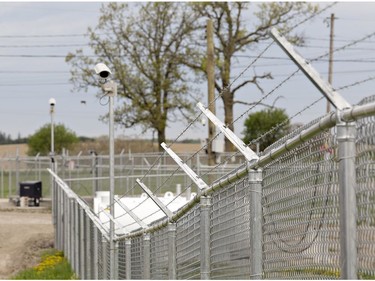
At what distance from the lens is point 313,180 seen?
14.0 feet

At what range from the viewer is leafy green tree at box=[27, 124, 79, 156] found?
89838 mm

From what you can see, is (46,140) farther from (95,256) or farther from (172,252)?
(172,252)

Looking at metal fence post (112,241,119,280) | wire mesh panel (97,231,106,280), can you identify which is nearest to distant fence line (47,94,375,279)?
metal fence post (112,241,119,280)

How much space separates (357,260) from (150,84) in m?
51.8

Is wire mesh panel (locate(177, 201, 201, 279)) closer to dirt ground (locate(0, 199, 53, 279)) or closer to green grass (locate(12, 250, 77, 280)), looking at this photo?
green grass (locate(12, 250, 77, 280))

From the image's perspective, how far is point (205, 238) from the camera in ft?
21.8

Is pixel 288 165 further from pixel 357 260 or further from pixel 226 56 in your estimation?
pixel 226 56

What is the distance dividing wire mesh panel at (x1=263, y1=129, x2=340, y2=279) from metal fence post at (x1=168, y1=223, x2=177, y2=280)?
281 centimetres

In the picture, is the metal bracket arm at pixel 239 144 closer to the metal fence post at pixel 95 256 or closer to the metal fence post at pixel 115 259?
the metal fence post at pixel 115 259

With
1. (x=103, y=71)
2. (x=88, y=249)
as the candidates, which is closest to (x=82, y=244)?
(x=88, y=249)

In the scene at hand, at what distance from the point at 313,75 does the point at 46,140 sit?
290ft

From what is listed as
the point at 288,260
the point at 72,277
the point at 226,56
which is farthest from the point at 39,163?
the point at 288,260

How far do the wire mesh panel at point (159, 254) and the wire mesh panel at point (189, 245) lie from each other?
1.58 ft

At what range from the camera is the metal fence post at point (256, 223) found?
5133mm
